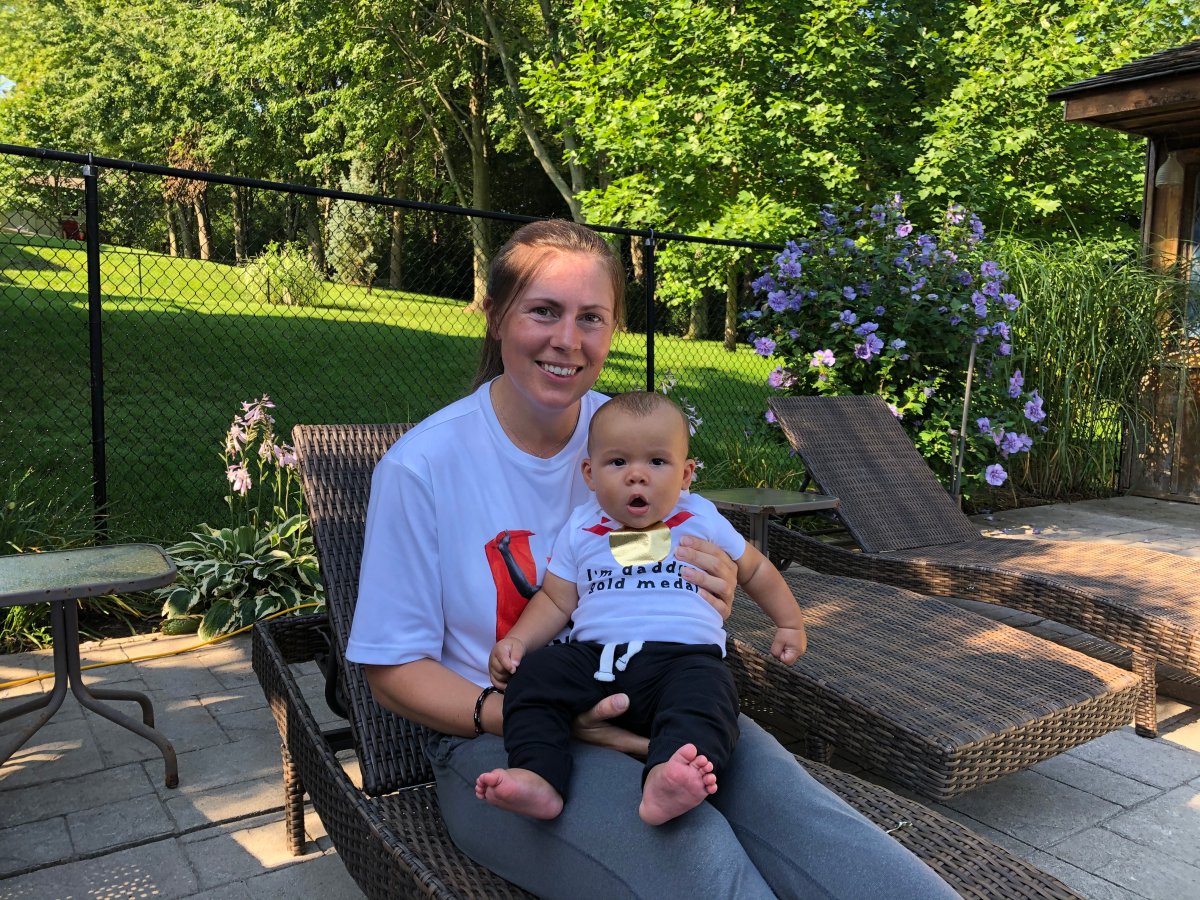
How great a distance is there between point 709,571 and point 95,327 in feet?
11.2

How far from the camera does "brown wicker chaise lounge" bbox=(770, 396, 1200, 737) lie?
305 cm

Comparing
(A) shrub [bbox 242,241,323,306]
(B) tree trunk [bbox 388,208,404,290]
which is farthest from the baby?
(B) tree trunk [bbox 388,208,404,290]

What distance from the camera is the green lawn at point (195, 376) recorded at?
7.17m

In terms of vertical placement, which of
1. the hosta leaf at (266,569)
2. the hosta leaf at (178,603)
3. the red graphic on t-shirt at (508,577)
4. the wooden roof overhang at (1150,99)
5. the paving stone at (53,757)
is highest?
the wooden roof overhang at (1150,99)

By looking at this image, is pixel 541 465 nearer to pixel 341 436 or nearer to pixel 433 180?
pixel 341 436

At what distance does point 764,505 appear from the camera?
394 centimetres

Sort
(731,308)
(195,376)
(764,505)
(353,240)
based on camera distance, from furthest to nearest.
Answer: (353,240)
(731,308)
(195,376)
(764,505)

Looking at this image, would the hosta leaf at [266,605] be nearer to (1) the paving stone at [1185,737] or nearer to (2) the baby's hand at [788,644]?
(2) the baby's hand at [788,644]

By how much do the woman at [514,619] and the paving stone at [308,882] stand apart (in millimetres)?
740

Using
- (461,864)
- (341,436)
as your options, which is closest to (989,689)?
(461,864)

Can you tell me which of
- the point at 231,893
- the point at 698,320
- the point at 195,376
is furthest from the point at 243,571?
the point at 698,320

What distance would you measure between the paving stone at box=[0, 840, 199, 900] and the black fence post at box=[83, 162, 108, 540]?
2284 millimetres

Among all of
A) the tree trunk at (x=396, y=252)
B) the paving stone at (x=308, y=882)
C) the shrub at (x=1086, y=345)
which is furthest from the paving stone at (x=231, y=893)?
the tree trunk at (x=396, y=252)

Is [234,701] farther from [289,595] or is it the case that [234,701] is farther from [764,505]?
[764,505]
